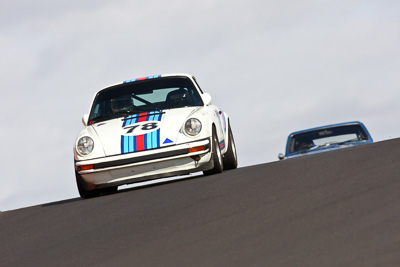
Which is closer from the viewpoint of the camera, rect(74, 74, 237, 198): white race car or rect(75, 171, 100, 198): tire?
rect(74, 74, 237, 198): white race car

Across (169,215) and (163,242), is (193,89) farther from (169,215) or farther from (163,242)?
(163,242)

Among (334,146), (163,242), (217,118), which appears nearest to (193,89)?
(217,118)

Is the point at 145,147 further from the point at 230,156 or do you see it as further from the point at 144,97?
the point at 230,156

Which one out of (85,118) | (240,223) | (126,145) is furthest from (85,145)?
→ (240,223)

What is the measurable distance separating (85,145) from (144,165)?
76cm

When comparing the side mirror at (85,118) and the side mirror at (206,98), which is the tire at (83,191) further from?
the side mirror at (206,98)

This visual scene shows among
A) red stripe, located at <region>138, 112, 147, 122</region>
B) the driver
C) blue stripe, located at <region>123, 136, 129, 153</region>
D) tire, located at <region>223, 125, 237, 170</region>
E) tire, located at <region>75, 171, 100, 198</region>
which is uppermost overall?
the driver

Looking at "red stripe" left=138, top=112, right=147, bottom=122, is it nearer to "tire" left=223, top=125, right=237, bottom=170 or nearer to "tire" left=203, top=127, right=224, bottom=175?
"tire" left=203, top=127, right=224, bottom=175

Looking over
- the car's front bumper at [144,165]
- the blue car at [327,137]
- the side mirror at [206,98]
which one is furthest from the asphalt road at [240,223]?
the blue car at [327,137]

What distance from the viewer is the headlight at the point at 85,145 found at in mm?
10055

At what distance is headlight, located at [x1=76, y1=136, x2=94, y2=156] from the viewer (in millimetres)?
10055

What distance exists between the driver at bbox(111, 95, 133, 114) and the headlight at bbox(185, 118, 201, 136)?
4.05 ft

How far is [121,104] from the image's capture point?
442 inches

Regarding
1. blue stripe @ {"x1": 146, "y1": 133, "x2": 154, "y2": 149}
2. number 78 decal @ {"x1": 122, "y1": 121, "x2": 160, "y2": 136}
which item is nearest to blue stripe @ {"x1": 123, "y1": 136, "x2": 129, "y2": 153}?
number 78 decal @ {"x1": 122, "y1": 121, "x2": 160, "y2": 136}
